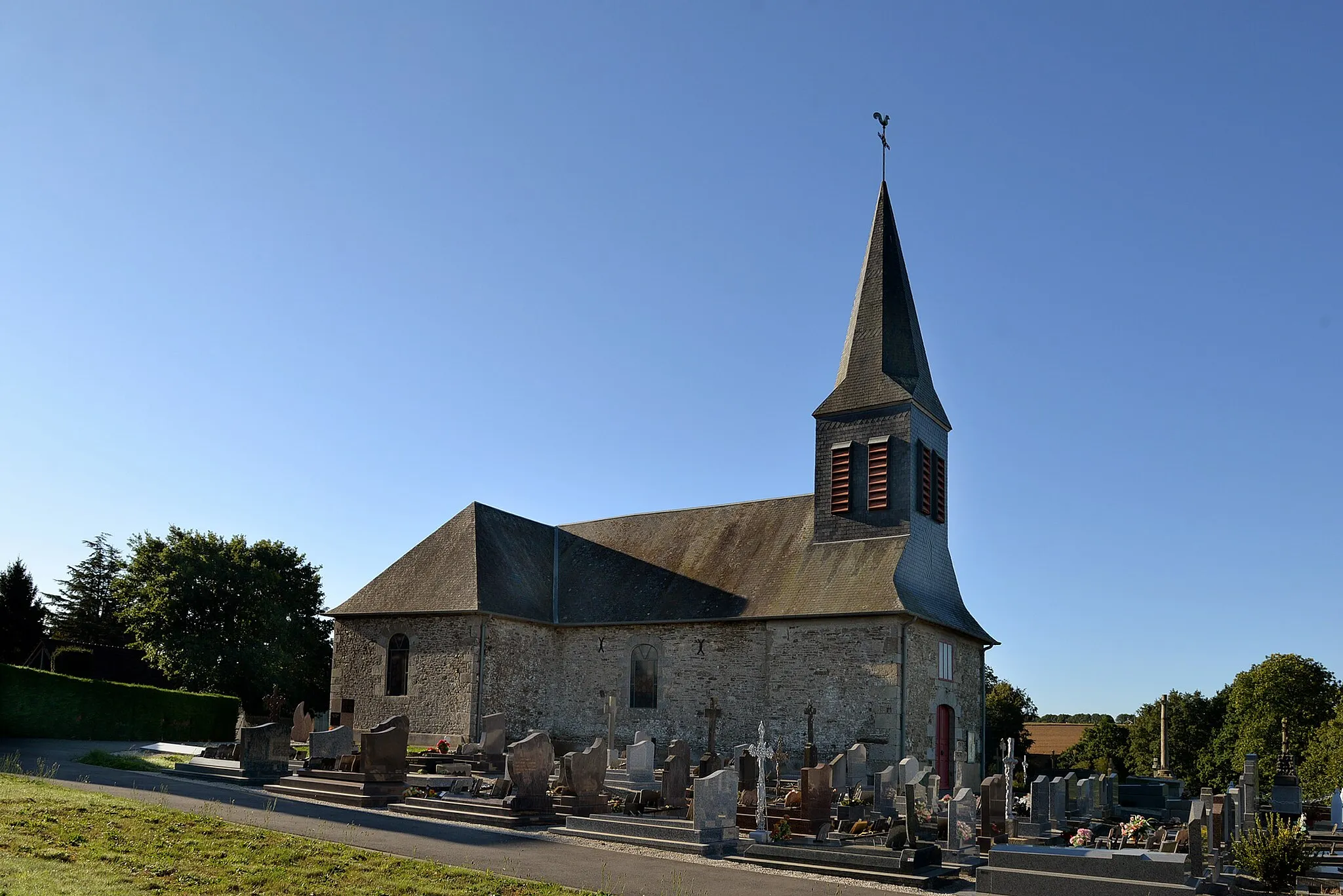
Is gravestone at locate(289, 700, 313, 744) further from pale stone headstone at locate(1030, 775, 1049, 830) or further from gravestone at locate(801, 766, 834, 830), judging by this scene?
pale stone headstone at locate(1030, 775, 1049, 830)

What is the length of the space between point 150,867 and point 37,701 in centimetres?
2050

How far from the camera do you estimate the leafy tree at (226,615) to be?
39750mm

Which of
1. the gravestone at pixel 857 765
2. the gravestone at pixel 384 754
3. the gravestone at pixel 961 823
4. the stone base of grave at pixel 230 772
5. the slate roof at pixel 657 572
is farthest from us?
the slate roof at pixel 657 572

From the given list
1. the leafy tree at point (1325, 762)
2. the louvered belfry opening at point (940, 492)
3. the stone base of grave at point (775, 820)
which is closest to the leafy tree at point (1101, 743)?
the leafy tree at point (1325, 762)

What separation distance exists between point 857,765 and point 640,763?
15.2 feet

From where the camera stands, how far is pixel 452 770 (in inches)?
821

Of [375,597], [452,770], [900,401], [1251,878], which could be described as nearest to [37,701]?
[375,597]

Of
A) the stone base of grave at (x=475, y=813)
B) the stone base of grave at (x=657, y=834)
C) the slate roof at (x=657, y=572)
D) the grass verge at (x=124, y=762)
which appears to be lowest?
the grass verge at (x=124, y=762)

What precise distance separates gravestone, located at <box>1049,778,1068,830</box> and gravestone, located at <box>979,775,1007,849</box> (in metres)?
2.10

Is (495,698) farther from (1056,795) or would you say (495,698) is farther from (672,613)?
(1056,795)

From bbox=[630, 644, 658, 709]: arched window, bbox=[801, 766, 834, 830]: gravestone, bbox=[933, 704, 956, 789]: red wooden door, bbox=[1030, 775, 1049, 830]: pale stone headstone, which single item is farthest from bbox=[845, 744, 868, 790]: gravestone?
bbox=[801, 766, 834, 830]: gravestone

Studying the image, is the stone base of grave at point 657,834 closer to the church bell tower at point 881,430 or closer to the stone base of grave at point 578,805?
the stone base of grave at point 578,805

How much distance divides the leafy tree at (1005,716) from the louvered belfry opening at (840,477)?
20.4 meters

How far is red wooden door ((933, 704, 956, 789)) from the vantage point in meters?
25.7
